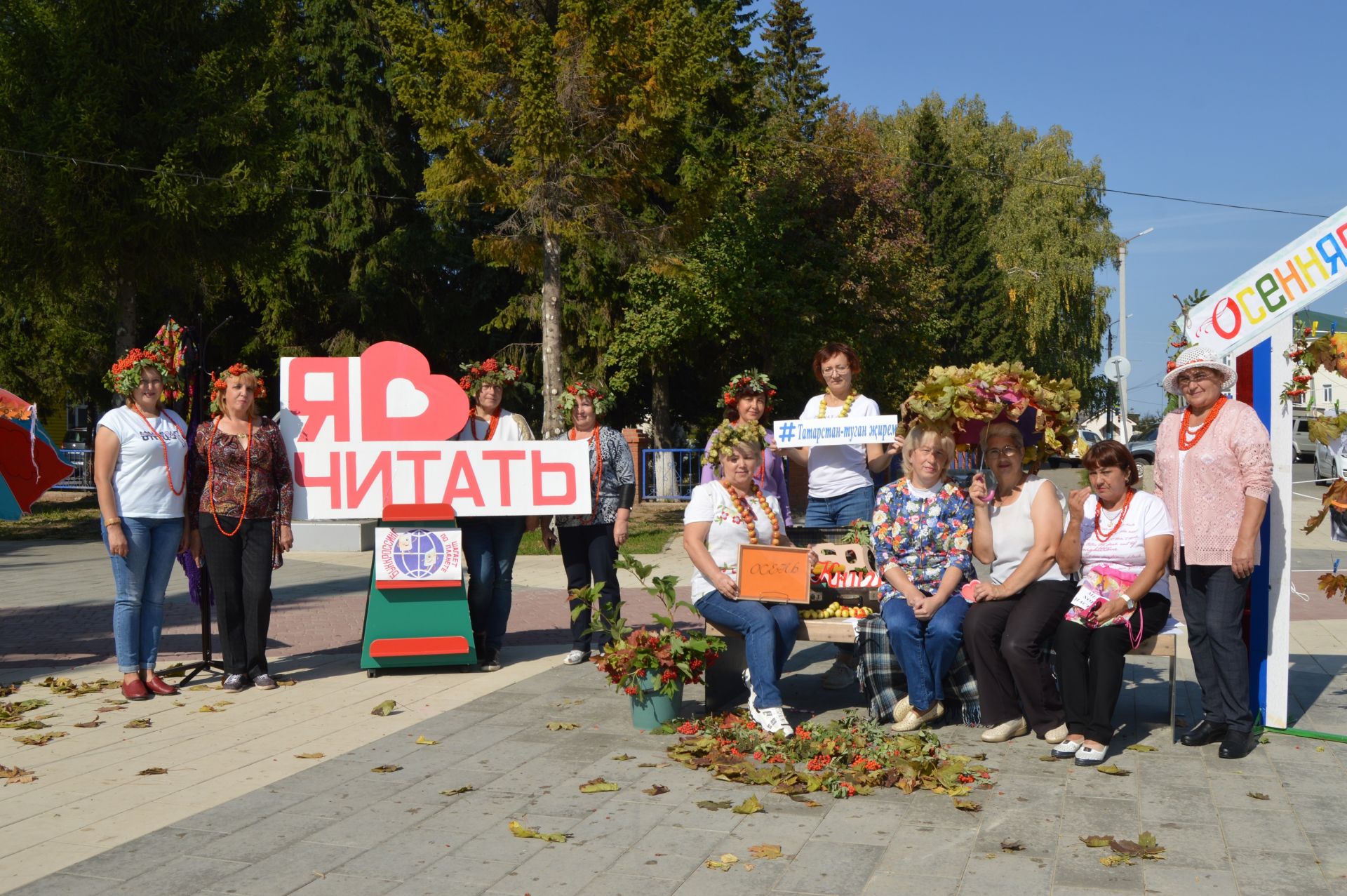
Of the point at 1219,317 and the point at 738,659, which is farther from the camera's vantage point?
the point at 738,659

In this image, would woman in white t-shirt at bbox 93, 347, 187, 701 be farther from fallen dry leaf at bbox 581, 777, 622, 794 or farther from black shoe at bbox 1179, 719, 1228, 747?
black shoe at bbox 1179, 719, 1228, 747

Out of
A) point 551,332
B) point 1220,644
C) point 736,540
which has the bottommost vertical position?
point 1220,644

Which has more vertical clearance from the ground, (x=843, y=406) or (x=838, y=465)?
(x=843, y=406)

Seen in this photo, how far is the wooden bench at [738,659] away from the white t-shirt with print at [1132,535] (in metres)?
0.46

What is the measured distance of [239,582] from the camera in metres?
6.95

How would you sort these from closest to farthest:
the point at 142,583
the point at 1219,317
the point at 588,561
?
1. the point at 1219,317
2. the point at 142,583
3. the point at 588,561

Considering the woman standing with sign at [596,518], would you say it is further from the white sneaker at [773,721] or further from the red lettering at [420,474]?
the white sneaker at [773,721]

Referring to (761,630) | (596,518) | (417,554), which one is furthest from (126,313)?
(761,630)

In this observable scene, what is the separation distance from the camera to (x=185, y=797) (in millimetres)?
4770

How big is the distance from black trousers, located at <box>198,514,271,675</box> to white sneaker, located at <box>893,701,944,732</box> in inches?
151

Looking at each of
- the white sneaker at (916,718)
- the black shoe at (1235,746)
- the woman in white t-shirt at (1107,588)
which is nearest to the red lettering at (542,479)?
the white sneaker at (916,718)

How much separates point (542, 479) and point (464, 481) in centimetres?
52

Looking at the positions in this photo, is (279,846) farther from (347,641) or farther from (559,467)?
(347,641)

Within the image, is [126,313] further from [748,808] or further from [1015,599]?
[748,808]
